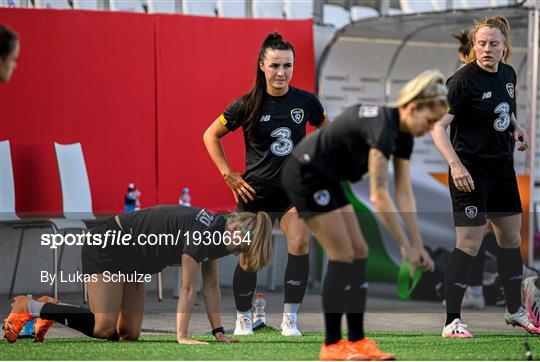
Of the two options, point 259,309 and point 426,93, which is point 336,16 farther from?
point 426,93

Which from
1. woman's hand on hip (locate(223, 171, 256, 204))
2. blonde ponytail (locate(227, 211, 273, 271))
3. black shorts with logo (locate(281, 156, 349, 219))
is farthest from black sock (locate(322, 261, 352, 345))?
woman's hand on hip (locate(223, 171, 256, 204))

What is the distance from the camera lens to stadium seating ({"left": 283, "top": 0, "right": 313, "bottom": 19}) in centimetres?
1374

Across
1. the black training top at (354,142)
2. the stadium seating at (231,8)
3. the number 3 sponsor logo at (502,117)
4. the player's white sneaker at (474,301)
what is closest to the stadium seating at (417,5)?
the stadium seating at (231,8)

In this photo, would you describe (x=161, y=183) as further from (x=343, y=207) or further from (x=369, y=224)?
(x=343, y=207)

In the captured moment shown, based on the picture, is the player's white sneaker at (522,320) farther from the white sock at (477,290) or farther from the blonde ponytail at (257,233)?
the white sock at (477,290)

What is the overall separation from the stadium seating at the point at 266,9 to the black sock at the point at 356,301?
23.7ft

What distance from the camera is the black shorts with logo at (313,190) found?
6.48 metres

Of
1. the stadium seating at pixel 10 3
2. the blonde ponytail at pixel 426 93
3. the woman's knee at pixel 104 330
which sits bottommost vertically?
the woman's knee at pixel 104 330

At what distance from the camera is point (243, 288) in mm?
8500

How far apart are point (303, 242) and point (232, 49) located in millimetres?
4564

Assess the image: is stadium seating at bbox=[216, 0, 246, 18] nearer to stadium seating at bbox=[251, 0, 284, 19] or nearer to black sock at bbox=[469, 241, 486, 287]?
stadium seating at bbox=[251, 0, 284, 19]

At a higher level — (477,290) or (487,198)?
(487,198)

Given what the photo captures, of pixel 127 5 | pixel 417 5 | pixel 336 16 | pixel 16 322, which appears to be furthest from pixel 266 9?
pixel 16 322

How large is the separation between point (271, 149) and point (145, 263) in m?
1.18
